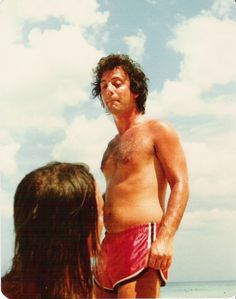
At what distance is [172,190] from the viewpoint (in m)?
1.91

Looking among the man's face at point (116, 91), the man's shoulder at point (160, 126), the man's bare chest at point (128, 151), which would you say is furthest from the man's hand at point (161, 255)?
the man's face at point (116, 91)

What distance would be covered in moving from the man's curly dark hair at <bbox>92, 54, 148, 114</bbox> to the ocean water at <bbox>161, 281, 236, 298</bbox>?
78cm

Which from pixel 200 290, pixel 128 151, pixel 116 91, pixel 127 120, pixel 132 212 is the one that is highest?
pixel 116 91

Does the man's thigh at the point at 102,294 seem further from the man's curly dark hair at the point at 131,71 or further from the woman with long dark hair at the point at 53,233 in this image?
the woman with long dark hair at the point at 53,233

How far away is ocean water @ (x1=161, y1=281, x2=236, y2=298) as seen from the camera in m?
1.90

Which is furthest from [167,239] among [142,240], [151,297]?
[151,297]

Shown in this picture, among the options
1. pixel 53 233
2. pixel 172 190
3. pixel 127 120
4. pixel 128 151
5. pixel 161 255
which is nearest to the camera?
pixel 53 233

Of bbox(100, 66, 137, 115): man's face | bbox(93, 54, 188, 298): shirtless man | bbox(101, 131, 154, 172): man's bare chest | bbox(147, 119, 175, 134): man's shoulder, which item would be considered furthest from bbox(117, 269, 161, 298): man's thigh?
bbox(100, 66, 137, 115): man's face

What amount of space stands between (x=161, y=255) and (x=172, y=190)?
0.27 meters

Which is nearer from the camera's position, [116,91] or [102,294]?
[102,294]

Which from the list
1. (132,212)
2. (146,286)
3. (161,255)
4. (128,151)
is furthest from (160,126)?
(146,286)

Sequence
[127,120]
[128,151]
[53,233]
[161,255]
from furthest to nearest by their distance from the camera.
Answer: [127,120]
[128,151]
[161,255]
[53,233]

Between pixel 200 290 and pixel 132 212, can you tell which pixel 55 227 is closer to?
pixel 132 212

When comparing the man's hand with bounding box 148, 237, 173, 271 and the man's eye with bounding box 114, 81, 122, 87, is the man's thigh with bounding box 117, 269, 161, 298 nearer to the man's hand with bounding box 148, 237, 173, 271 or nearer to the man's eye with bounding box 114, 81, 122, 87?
the man's hand with bounding box 148, 237, 173, 271
